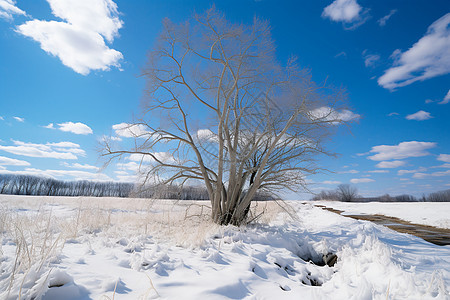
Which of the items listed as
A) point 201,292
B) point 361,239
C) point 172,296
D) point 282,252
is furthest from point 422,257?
point 172,296

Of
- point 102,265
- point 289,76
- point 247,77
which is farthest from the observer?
point 247,77

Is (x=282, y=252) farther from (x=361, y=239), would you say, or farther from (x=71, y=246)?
(x=71, y=246)

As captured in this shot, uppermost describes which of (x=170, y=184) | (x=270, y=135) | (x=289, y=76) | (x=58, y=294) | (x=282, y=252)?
(x=289, y=76)

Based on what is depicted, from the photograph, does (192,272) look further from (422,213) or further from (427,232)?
(422,213)

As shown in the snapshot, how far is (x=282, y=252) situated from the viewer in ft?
18.7

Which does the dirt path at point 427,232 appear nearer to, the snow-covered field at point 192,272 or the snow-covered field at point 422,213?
the snow-covered field at point 422,213

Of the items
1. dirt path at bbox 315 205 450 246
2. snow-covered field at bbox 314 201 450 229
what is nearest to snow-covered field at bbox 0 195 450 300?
dirt path at bbox 315 205 450 246

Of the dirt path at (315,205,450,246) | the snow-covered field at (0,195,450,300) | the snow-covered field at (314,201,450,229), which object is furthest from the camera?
the snow-covered field at (314,201,450,229)

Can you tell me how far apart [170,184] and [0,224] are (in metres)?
4.93

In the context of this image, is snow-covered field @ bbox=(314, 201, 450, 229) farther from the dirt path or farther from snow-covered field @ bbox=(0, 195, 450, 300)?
snow-covered field @ bbox=(0, 195, 450, 300)

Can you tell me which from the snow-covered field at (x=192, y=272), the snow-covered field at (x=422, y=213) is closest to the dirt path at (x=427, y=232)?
the snow-covered field at (x=422, y=213)

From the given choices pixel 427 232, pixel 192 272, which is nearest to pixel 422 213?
pixel 427 232

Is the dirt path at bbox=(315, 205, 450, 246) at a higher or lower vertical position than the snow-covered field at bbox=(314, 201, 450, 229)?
lower

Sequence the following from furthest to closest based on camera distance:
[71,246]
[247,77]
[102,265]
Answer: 1. [247,77]
2. [71,246]
3. [102,265]
